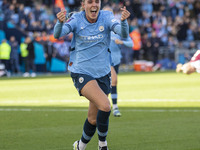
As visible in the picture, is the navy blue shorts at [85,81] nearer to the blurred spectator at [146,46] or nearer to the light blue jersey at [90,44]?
the light blue jersey at [90,44]

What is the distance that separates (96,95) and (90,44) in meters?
0.81

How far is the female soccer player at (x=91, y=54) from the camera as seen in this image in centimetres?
756

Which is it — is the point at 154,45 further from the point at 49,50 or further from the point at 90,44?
the point at 90,44

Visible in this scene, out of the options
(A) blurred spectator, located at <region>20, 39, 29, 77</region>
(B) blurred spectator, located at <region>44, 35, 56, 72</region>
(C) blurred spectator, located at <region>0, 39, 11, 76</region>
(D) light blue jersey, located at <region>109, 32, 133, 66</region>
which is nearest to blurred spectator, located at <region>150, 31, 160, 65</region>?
(B) blurred spectator, located at <region>44, 35, 56, 72</region>

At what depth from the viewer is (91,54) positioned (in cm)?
773

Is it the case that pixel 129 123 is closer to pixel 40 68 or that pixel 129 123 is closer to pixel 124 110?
pixel 124 110

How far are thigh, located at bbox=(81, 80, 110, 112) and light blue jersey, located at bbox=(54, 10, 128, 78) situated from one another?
0.22m

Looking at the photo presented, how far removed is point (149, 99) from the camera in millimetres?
16703

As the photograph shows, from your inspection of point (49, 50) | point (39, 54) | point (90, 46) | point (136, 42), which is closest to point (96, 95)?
point (90, 46)

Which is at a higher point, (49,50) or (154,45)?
(49,50)

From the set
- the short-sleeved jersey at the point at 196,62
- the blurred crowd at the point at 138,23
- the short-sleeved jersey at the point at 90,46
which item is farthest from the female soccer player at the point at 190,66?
the blurred crowd at the point at 138,23

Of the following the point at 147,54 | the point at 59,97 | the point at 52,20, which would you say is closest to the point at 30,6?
the point at 52,20

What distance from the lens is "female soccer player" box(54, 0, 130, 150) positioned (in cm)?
756

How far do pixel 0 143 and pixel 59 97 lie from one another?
9.00 meters
